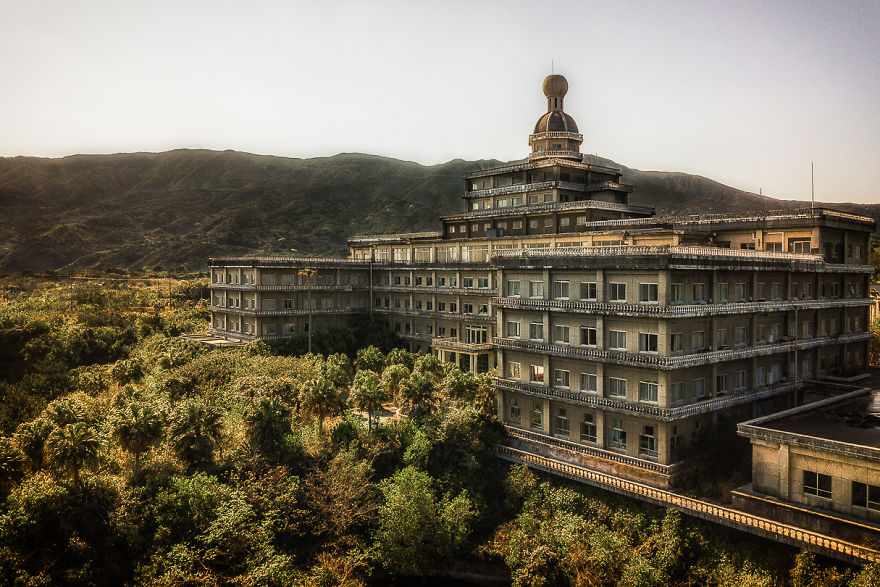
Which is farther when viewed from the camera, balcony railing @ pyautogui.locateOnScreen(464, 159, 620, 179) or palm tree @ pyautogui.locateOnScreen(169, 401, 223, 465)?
balcony railing @ pyautogui.locateOnScreen(464, 159, 620, 179)

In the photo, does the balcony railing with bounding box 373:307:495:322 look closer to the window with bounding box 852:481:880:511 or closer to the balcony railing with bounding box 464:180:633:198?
the balcony railing with bounding box 464:180:633:198

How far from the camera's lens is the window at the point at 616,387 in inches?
1613

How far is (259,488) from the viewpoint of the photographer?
38906 millimetres

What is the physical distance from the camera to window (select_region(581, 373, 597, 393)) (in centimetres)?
4278

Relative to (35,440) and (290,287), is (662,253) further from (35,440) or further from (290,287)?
(290,287)

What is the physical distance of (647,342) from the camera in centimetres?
3966

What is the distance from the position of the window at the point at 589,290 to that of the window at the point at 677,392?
8.37 m

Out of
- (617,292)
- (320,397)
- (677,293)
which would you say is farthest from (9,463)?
(677,293)

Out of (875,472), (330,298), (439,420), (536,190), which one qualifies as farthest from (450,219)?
(875,472)

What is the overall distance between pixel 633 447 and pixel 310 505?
22.5 m

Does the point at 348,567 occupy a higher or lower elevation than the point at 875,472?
lower

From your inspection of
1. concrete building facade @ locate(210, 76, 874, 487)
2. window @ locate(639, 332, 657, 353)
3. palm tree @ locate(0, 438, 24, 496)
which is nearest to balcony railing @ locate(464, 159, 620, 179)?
concrete building facade @ locate(210, 76, 874, 487)

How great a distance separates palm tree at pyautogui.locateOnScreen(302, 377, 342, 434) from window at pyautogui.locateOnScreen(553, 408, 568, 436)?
17850 millimetres

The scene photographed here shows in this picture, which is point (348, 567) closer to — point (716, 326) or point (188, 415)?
point (188, 415)
